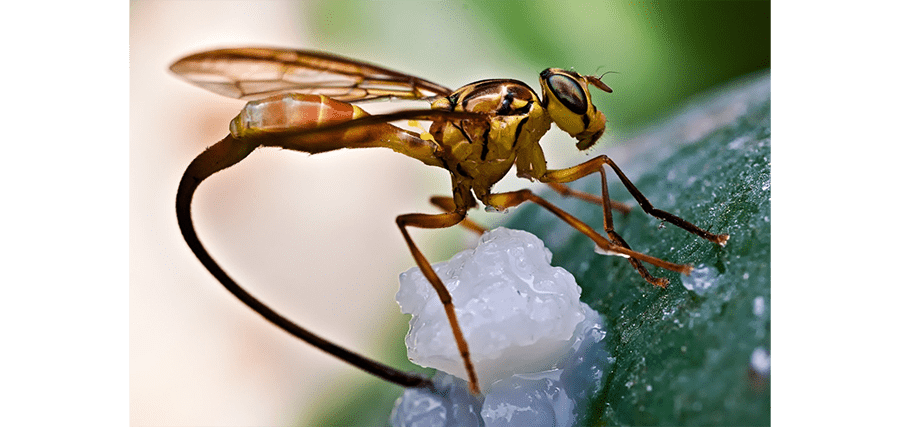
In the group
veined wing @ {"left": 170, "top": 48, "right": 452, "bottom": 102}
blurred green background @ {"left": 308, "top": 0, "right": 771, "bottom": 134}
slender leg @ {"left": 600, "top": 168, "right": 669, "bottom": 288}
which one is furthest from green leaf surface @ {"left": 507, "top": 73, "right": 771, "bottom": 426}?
veined wing @ {"left": 170, "top": 48, "right": 452, "bottom": 102}

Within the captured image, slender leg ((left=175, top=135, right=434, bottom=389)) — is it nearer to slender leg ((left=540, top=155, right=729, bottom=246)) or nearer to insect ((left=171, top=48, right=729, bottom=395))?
insect ((left=171, top=48, right=729, bottom=395))

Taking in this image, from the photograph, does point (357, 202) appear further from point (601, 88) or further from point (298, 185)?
point (601, 88)

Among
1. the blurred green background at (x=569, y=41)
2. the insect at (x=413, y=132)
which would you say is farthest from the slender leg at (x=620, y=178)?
the blurred green background at (x=569, y=41)

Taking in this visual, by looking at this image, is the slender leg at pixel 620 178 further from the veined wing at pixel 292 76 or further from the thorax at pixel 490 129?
the veined wing at pixel 292 76

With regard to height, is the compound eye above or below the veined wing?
below

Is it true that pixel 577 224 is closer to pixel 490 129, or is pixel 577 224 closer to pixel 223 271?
pixel 490 129

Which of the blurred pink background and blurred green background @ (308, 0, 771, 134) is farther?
the blurred pink background
